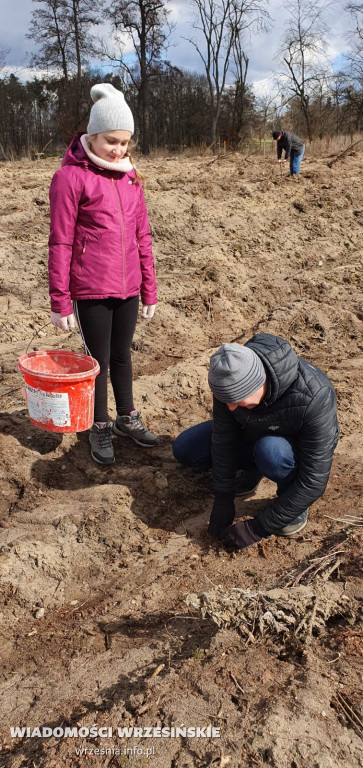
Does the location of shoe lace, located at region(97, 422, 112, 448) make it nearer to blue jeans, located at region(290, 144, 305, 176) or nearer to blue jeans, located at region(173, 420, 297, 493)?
blue jeans, located at region(173, 420, 297, 493)

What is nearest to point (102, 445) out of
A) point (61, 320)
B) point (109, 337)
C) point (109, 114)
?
point (109, 337)

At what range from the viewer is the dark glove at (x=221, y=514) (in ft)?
8.99

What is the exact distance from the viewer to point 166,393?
4.20 meters

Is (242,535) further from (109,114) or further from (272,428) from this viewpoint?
(109,114)

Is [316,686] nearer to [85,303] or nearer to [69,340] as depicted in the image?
[85,303]

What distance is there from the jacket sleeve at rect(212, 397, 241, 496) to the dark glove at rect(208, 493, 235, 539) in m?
0.03

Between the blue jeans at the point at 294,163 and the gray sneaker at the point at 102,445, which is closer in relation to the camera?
the gray sneaker at the point at 102,445

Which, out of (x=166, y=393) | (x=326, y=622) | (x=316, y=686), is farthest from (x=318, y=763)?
(x=166, y=393)

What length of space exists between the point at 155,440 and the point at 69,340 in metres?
1.75

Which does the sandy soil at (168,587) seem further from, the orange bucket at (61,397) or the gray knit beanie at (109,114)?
the gray knit beanie at (109,114)

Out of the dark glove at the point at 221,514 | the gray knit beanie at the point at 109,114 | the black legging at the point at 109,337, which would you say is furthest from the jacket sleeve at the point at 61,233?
the dark glove at the point at 221,514

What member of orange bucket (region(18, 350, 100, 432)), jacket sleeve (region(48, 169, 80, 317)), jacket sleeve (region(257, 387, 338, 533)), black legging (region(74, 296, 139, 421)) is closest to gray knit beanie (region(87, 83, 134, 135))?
jacket sleeve (region(48, 169, 80, 317))

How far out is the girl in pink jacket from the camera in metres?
2.73

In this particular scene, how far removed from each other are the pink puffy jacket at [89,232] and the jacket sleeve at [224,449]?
2.94ft
